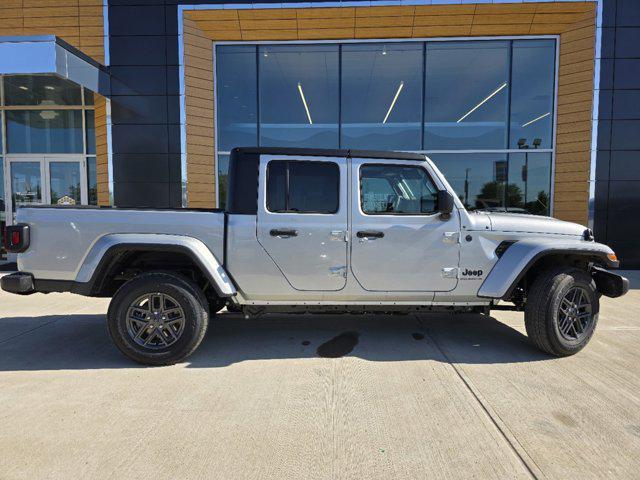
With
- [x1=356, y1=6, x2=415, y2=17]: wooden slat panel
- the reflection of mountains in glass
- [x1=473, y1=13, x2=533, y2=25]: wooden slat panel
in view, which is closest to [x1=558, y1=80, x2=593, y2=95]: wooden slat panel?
[x1=473, y1=13, x2=533, y2=25]: wooden slat panel

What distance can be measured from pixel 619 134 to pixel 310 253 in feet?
30.4

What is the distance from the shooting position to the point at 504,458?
2141 mm

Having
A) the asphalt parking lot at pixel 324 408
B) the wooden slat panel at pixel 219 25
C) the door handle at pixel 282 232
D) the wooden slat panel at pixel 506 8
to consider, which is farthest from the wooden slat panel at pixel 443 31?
the door handle at pixel 282 232

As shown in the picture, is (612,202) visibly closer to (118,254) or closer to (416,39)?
(416,39)

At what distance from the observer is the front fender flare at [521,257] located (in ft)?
11.4

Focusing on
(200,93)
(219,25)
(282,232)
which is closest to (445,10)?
(219,25)

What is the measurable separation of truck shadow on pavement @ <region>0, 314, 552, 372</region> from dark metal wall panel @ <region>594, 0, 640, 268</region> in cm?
626

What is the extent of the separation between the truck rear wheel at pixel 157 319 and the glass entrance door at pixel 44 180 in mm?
7931

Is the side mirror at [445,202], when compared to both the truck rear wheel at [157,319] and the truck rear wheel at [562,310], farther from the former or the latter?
the truck rear wheel at [157,319]

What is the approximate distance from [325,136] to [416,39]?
3243 millimetres

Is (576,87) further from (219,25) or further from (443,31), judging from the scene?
(219,25)

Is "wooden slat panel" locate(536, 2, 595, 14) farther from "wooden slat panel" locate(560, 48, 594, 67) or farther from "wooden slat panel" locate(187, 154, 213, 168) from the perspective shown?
"wooden slat panel" locate(187, 154, 213, 168)

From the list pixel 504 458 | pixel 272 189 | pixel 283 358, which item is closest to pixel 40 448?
pixel 283 358

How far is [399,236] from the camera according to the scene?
3.52m
